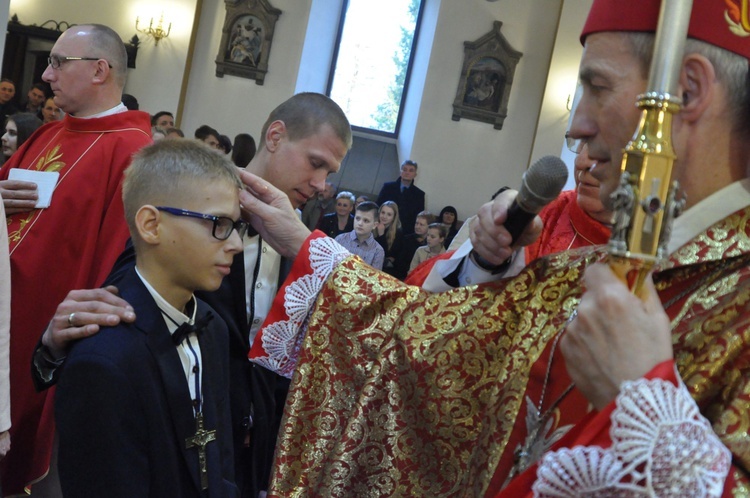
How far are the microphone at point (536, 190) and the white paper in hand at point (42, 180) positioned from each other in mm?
2534

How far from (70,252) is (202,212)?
5.26ft

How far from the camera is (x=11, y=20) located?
42.4ft

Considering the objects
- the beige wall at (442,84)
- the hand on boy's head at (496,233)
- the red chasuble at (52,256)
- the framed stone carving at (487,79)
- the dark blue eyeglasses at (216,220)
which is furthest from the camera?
the framed stone carving at (487,79)

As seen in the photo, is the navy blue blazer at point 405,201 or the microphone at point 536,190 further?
the navy blue blazer at point 405,201

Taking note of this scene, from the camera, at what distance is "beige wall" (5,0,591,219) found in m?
13.6

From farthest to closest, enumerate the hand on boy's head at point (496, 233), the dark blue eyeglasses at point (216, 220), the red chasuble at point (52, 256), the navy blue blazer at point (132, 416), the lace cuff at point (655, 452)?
the red chasuble at point (52, 256)
the dark blue eyeglasses at point (216, 220)
the navy blue blazer at point (132, 416)
the hand on boy's head at point (496, 233)
the lace cuff at point (655, 452)

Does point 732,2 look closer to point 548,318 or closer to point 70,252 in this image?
Result: point 548,318

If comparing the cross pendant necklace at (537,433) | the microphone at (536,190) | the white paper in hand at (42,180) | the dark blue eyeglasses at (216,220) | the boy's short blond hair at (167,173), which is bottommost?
the cross pendant necklace at (537,433)

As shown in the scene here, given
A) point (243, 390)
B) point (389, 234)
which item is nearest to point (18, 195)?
point (243, 390)

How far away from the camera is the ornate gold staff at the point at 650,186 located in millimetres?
1183

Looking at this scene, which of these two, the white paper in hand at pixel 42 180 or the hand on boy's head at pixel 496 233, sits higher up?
the hand on boy's head at pixel 496 233

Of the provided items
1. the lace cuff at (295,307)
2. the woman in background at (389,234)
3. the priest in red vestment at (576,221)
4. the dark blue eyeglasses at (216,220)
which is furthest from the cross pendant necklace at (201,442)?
the woman in background at (389,234)

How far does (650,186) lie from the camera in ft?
3.90

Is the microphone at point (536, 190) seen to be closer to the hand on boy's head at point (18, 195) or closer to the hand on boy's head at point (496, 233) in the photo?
the hand on boy's head at point (496, 233)
